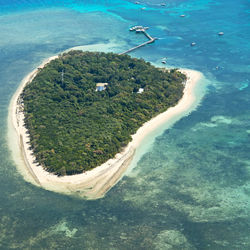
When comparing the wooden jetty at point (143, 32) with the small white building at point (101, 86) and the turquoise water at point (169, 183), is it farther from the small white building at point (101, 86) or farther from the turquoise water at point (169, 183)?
the small white building at point (101, 86)

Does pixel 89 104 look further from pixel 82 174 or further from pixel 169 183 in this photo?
pixel 169 183

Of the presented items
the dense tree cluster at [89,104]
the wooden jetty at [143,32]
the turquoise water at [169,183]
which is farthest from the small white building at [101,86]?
the wooden jetty at [143,32]

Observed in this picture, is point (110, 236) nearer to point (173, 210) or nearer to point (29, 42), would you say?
point (173, 210)

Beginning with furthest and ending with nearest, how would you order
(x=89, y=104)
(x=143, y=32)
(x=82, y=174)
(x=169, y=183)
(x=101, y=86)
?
(x=143, y=32)
(x=101, y=86)
(x=89, y=104)
(x=82, y=174)
(x=169, y=183)

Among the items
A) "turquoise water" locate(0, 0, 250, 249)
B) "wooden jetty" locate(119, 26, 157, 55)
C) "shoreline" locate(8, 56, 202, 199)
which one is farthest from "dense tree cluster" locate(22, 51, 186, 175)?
"wooden jetty" locate(119, 26, 157, 55)

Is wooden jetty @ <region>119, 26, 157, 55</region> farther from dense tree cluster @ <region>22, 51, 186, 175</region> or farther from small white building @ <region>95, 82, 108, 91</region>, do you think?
small white building @ <region>95, 82, 108, 91</region>

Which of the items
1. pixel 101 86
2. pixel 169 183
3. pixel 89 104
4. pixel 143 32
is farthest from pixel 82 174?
pixel 143 32
